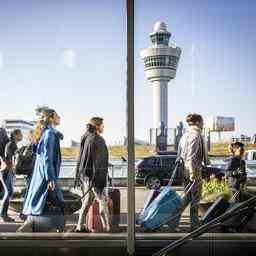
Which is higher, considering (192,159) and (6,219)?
(192,159)

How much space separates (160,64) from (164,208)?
1354mm

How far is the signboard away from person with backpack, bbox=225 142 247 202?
0.18 m

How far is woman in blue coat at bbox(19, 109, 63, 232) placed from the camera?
475cm

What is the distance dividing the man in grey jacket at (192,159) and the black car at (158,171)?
0.07m

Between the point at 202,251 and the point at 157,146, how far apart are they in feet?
3.35

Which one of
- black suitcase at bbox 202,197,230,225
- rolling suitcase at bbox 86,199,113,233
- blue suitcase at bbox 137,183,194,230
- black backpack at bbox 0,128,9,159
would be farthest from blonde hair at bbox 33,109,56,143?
black suitcase at bbox 202,197,230,225

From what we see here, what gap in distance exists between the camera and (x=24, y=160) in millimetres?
4773

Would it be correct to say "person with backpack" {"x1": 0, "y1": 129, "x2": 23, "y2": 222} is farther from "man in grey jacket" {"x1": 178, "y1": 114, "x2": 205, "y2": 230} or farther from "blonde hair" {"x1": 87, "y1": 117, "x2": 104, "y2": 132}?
"man in grey jacket" {"x1": 178, "y1": 114, "x2": 205, "y2": 230}

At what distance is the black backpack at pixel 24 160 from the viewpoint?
15.6 ft

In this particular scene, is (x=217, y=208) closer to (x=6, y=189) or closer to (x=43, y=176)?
(x=43, y=176)

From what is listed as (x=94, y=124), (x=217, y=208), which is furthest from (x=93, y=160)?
(x=217, y=208)

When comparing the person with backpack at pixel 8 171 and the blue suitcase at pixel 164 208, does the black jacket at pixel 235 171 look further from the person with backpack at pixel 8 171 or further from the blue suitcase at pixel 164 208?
the person with backpack at pixel 8 171

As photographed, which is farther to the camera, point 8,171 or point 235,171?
point 8,171

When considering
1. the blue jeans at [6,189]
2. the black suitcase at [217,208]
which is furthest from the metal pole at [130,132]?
the blue jeans at [6,189]
